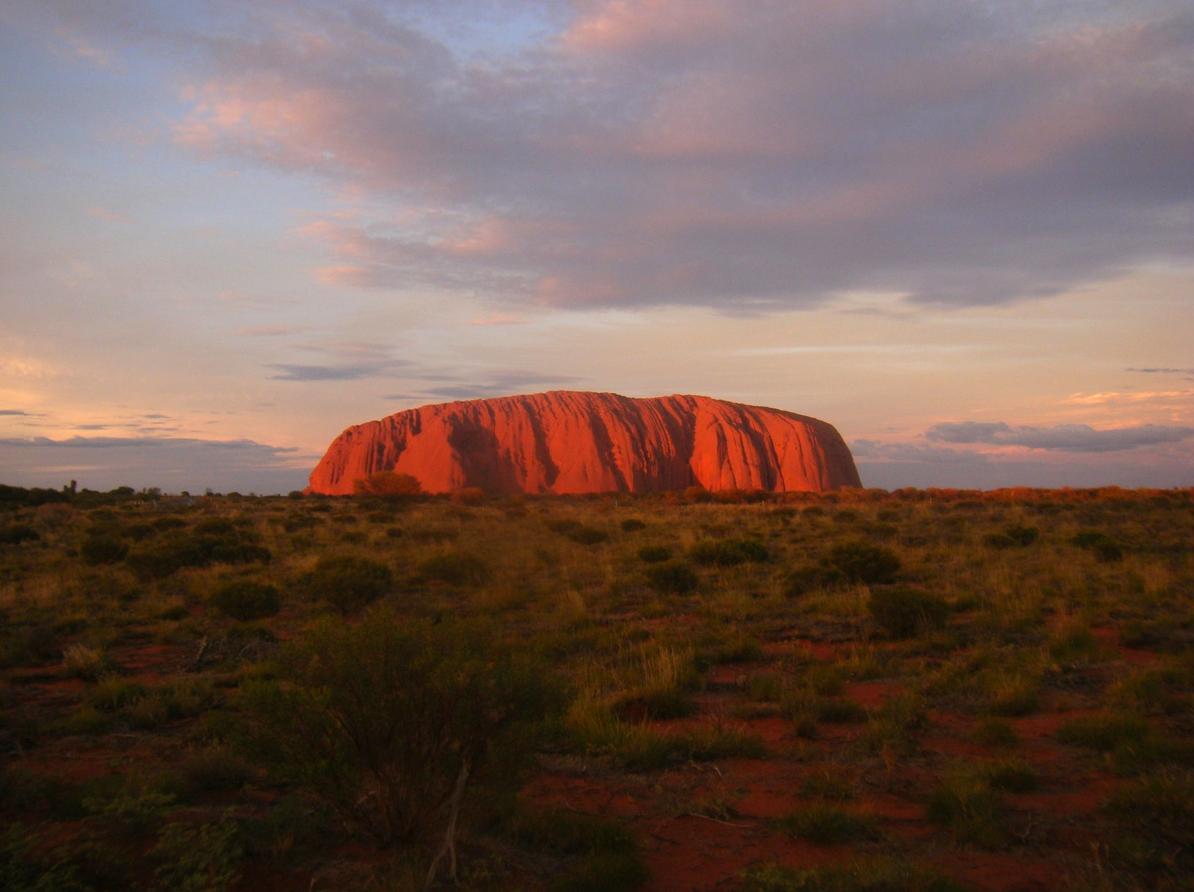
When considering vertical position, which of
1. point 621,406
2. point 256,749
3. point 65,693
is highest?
point 621,406

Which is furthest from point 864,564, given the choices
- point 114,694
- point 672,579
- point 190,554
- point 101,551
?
point 101,551

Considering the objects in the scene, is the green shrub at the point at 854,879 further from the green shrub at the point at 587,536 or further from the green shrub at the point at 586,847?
the green shrub at the point at 587,536

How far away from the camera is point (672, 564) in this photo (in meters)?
13.2

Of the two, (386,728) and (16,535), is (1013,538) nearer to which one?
(386,728)

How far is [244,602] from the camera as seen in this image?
1106 cm

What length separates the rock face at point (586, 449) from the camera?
184 ft

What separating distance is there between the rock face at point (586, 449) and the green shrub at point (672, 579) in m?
41.2

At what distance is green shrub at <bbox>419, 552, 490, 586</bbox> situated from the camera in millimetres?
13820

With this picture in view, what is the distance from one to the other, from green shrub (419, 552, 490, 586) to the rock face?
39.7 m

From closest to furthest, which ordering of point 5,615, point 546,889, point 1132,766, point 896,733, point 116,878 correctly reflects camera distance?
point 116,878, point 546,889, point 1132,766, point 896,733, point 5,615

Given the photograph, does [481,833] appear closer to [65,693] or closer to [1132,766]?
[1132,766]

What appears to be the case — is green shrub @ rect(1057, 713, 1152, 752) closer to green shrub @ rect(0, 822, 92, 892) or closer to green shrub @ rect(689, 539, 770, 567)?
green shrub @ rect(0, 822, 92, 892)

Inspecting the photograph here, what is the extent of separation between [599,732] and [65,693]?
5.47 m

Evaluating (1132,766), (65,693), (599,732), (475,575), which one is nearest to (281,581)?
(475,575)
